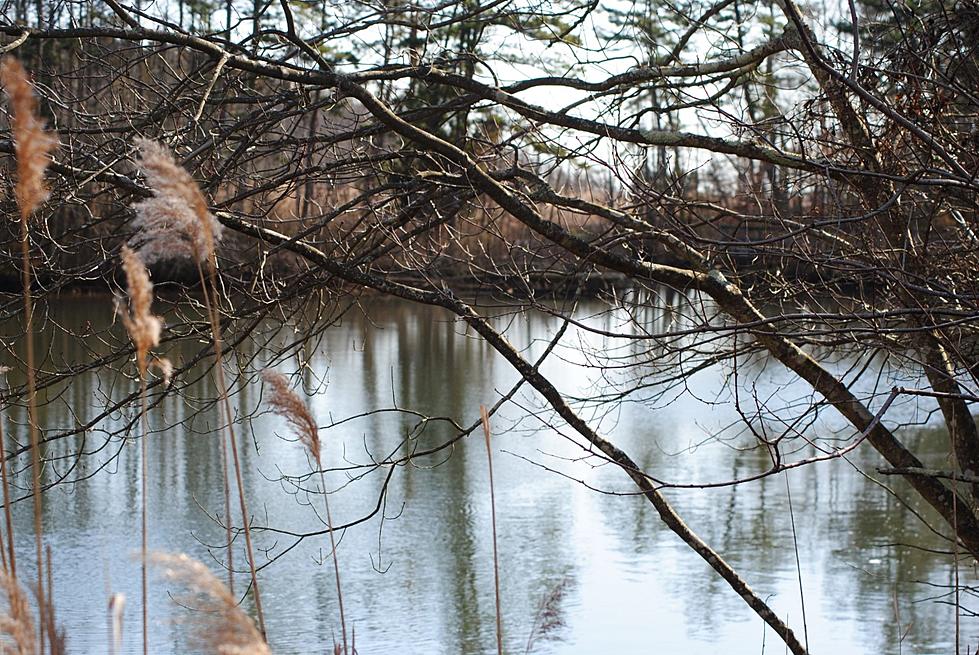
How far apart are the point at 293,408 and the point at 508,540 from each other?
26.0ft

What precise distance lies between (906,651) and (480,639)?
9.62 feet

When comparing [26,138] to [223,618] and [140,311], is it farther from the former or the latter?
[223,618]

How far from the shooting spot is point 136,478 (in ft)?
36.4

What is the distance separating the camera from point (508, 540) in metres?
9.50

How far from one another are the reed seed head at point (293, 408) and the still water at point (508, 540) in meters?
3.72

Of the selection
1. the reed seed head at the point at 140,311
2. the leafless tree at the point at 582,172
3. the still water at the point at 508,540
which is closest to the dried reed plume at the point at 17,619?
the reed seed head at the point at 140,311

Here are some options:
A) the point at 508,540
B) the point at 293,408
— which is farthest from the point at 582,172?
the point at 508,540

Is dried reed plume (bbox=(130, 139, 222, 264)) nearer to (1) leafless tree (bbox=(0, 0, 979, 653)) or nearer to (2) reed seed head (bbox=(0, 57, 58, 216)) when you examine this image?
(2) reed seed head (bbox=(0, 57, 58, 216))

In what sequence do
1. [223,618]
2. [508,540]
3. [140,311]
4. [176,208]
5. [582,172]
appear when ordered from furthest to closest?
1. [508,540]
2. [582,172]
3. [176,208]
4. [140,311]
5. [223,618]

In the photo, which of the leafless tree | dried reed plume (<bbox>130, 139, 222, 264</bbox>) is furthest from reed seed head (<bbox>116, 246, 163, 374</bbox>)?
the leafless tree

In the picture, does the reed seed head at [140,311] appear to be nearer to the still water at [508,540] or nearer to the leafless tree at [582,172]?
the leafless tree at [582,172]

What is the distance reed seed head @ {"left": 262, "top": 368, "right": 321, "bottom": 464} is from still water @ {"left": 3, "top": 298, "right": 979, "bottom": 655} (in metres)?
3.72

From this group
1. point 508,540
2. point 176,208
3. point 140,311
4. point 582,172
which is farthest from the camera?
point 508,540

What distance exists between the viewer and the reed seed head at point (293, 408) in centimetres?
177
